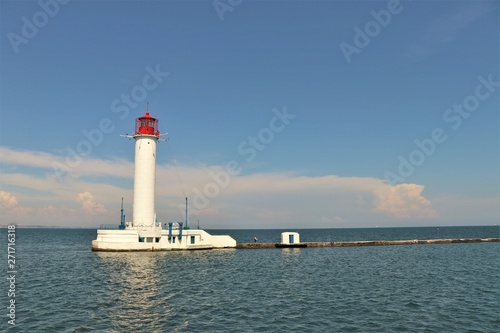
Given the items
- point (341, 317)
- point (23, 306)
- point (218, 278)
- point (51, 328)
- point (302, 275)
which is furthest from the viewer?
point (302, 275)

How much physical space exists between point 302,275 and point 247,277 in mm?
6624

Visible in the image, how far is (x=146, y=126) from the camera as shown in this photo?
6931 centimetres

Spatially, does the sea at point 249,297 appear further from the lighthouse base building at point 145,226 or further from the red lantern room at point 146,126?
the red lantern room at point 146,126

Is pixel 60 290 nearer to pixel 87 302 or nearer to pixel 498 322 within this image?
pixel 87 302

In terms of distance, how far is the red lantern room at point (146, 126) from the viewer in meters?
68.8

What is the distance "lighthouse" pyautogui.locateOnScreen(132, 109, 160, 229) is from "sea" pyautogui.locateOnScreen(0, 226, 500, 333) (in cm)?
1410

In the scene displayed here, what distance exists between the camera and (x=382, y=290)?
113 feet

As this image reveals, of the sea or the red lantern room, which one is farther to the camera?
the red lantern room

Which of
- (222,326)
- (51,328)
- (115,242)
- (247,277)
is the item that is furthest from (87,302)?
(115,242)

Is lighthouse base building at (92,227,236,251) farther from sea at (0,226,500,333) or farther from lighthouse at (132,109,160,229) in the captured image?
sea at (0,226,500,333)

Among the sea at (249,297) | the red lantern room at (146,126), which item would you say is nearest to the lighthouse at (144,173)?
the red lantern room at (146,126)

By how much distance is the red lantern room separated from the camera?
6884 cm

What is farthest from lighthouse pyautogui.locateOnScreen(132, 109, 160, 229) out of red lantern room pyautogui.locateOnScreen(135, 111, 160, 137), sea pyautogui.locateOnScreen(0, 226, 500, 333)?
→ sea pyautogui.locateOnScreen(0, 226, 500, 333)

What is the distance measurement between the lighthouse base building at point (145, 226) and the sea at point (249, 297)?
11.0 metres
